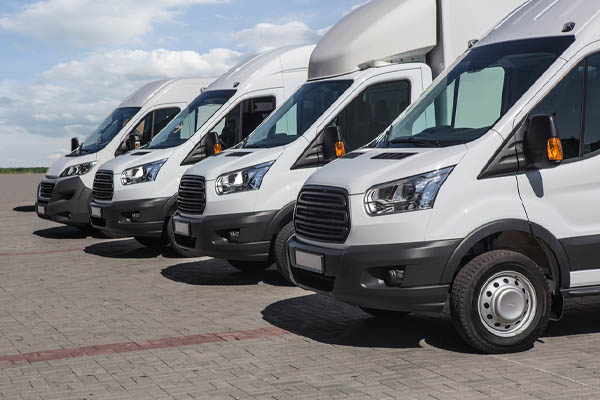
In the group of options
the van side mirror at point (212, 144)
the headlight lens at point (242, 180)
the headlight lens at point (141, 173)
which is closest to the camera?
the headlight lens at point (242, 180)

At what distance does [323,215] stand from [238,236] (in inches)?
114

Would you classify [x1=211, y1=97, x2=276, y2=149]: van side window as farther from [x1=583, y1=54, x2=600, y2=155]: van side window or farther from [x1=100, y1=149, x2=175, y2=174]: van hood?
[x1=583, y1=54, x2=600, y2=155]: van side window

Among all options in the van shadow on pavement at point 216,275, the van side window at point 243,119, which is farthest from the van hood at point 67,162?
the van shadow on pavement at point 216,275

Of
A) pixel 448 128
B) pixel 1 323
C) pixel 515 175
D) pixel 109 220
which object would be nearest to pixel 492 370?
pixel 515 175

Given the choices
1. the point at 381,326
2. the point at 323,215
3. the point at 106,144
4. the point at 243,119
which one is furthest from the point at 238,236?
the point at 106,144

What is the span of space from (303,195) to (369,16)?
13.0 ft

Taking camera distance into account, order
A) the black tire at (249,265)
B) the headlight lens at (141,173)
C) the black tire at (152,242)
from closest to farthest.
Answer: the black tire at (249,265) < the headlight lens at (141,173) < the black tire at (152,242)

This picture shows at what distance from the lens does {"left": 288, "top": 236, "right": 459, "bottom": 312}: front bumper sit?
22.6ft

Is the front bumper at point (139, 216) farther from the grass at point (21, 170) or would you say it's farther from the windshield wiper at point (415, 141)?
the grass at point (21, 170)

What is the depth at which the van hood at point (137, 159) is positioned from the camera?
1327 cm

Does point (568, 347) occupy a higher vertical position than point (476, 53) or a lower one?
lower

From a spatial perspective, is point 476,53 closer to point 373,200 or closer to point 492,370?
point 373,200

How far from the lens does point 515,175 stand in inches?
277

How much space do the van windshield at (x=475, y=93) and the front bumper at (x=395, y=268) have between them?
0.93 metres
